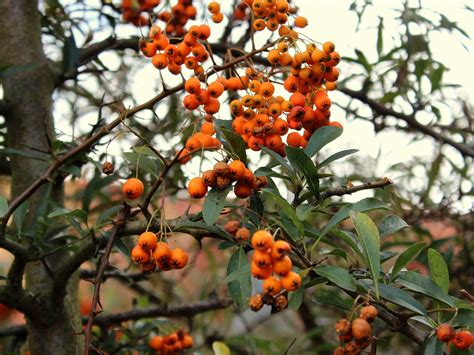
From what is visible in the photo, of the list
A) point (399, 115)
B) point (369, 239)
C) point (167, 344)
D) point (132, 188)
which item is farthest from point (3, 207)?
point (399, 115)

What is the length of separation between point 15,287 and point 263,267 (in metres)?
0.71

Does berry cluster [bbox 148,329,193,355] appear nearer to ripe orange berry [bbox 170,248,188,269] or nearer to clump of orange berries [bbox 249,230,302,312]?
ripe orange berry [bbox 170,248,188,269]

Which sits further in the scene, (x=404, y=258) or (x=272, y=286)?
(x=404, y=258)

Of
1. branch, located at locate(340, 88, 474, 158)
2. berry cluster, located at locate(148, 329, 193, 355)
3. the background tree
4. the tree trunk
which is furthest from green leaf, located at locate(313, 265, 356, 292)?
branch, located at locate(340, 88, 474, 158)

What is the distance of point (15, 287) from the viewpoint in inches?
57.6

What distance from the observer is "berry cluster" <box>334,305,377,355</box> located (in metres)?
0.95

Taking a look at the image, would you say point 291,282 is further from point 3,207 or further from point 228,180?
point 3,207

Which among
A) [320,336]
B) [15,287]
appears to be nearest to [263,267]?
[15,287]

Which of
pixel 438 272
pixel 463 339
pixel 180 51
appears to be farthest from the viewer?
pixel 180 51

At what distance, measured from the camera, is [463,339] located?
104 cm

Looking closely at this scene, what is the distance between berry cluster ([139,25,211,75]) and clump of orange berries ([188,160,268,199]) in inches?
9.5

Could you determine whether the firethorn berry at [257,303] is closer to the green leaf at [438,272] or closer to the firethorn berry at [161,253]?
the firethorn berry at [161,253]

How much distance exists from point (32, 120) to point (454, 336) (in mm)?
1269

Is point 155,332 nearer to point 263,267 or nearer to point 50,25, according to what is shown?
point 50,25
